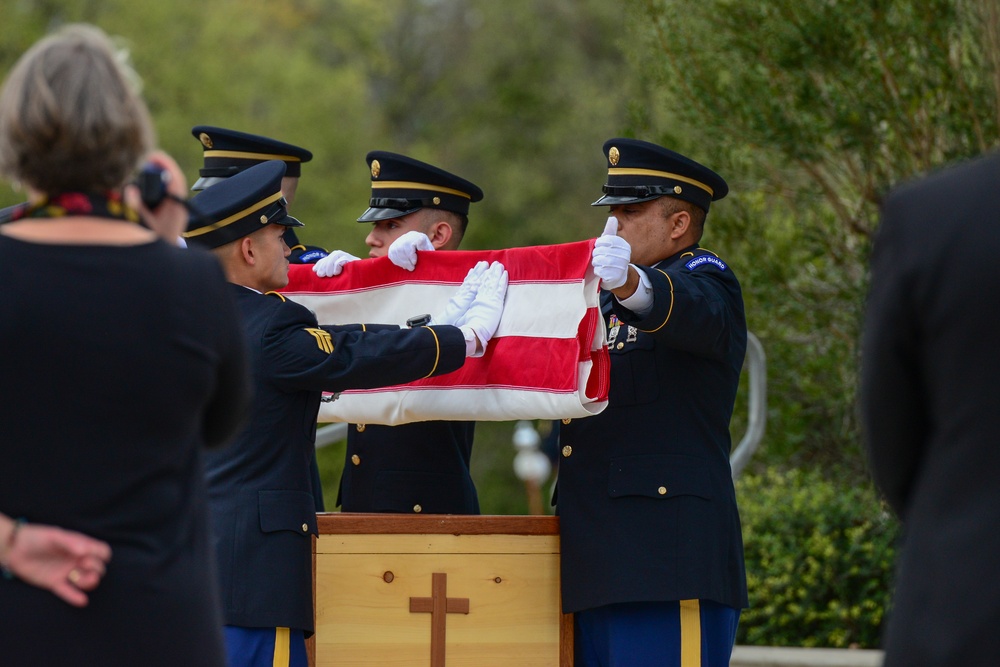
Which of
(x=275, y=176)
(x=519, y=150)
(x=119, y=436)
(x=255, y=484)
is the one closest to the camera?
(x=119, y=436)

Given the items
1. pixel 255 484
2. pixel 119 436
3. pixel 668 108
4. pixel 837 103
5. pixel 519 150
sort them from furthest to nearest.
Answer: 1. pixel 519 150
2. pixel 668 108
3. pixel 837 103
4. pixel 255 484
5. pixel 119 436

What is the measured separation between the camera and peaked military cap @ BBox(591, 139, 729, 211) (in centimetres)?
451

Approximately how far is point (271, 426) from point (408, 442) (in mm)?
1153

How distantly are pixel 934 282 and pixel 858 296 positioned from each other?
558cm

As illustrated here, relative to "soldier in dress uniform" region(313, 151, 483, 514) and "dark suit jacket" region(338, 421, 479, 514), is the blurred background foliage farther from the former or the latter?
"dark suit jacket" region(338, 421, 479, 514)

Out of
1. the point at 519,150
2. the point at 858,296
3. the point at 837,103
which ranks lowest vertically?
the point at 858,296

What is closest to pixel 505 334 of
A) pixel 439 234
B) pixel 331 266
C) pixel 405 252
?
pixel 405 252

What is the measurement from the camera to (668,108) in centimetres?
786

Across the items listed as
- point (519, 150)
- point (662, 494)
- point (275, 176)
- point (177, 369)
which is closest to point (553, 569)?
point (662, 494)

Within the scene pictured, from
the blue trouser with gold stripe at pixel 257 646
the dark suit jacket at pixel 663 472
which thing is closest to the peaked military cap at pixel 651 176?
the dark suit jacket at pixel 663 472

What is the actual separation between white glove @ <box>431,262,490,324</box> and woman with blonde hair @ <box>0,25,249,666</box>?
216 centimetres

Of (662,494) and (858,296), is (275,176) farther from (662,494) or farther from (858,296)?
(858,296)

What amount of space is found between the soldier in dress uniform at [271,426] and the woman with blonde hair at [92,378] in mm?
1402

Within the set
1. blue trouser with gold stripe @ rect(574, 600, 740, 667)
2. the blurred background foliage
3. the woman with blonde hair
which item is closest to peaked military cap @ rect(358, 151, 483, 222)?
blue trouser with gold stripe @ rect(574, 600, 740, 667)
